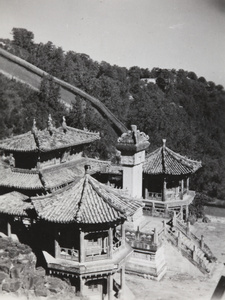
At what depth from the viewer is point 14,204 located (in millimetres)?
22562

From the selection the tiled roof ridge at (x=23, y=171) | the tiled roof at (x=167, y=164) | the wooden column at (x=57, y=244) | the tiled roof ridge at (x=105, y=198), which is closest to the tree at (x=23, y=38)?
the tiled roof at (x=167, y=164)

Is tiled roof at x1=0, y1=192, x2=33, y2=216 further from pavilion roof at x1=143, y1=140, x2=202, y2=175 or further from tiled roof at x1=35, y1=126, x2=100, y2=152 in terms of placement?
pavilion roof at x1=143, y1=140, x2=202, y2=175

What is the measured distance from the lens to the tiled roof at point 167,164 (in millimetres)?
28500

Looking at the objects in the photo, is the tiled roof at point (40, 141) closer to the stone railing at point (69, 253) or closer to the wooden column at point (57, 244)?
the wooden column at point (57, 244)

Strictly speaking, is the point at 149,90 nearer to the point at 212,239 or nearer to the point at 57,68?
the point at 57,68

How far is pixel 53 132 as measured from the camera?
26328 mm

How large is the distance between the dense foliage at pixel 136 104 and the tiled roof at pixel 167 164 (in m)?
13.7

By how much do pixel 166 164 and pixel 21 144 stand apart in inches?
394

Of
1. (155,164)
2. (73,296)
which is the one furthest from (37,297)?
(155,164)

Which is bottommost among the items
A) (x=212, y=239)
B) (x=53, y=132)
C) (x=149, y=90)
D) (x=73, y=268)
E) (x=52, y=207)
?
(x=212, y=239)

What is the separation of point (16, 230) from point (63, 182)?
12.1 ft

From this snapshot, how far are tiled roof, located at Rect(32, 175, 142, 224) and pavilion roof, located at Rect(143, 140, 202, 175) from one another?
9.59m

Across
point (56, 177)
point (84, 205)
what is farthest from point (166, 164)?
point (84, 205)

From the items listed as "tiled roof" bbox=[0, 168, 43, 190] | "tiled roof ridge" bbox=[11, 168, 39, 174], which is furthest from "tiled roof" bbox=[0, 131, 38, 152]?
"tiled roof" bbox=[0, 168, 43, 190]
